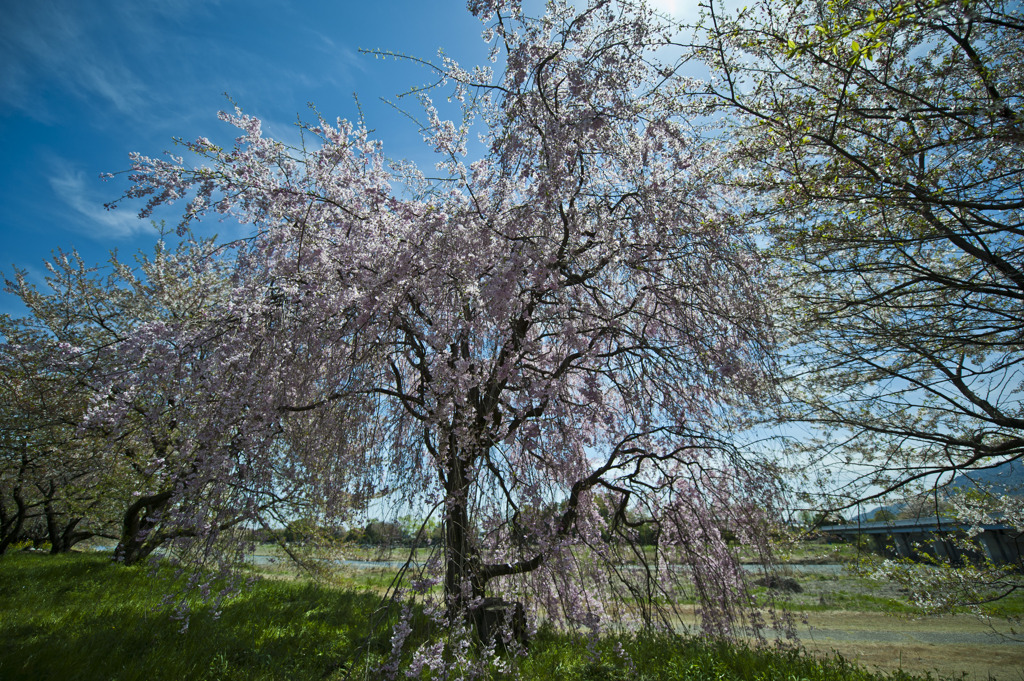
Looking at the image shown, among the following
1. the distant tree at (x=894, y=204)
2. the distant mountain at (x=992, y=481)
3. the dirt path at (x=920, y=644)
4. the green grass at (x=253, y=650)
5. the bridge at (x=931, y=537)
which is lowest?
the dirt path at (x=920, y=644)

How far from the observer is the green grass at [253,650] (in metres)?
3.79

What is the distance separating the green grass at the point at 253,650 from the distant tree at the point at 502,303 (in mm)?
522

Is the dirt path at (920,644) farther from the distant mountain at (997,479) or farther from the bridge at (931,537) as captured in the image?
the distant mountain at (997,479)

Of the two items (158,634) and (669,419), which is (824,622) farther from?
(158,634)

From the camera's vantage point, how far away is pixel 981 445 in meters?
5.30

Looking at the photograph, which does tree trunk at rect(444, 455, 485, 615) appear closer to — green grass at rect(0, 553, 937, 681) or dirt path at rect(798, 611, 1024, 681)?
green grass at rect(0, 553, 937, 681)

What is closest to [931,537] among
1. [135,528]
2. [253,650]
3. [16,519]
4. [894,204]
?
[894,204]

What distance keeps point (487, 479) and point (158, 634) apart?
3.64 meters

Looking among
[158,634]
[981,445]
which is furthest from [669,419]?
[158,634]

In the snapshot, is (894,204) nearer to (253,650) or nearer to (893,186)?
(893,186)

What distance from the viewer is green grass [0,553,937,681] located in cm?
379

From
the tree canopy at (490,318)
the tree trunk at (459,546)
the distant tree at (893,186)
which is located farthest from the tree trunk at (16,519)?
the distant tree at (893,186)

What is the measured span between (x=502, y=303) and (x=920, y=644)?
39.9 ft

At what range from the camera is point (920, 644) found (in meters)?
9.37
